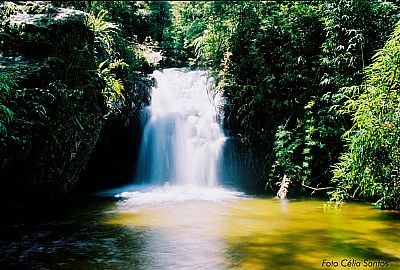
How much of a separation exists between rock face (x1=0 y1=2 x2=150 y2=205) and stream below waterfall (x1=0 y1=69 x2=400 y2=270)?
2.45ft

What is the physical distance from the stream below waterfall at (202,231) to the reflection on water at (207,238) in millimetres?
13

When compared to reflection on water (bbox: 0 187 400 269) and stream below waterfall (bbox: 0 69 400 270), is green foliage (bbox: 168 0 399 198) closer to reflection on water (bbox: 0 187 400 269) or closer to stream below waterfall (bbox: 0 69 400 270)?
stream below waterfall (bbox: 0 69 400 270)

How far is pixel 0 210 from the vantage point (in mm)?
6582

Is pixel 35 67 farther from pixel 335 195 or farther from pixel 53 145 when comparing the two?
pixel 335 195

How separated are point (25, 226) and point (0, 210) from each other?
0.93 meters

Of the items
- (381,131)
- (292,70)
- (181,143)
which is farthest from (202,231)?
(181,143)

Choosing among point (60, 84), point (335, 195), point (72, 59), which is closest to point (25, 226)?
point (60, 84)

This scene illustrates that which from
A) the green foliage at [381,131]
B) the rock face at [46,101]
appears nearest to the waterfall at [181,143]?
the rock face at [46,101]

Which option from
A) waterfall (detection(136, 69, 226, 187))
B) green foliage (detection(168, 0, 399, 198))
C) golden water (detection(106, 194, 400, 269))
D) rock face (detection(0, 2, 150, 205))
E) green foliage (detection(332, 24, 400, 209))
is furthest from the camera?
waterfall (detection(136, 69, 226, 187))

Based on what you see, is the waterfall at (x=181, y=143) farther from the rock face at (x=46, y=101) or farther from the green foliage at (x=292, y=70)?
the rock face at (x=46, y=101)

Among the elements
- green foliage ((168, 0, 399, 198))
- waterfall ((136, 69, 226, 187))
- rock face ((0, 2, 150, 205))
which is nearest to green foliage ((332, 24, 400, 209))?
green foliage ((168, 0, 399, 198))

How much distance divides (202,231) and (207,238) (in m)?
0.42

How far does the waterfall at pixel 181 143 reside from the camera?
35.6 feet

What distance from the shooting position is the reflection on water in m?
4.23
